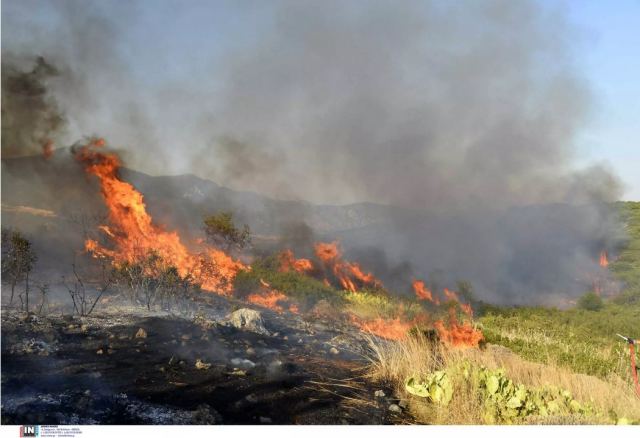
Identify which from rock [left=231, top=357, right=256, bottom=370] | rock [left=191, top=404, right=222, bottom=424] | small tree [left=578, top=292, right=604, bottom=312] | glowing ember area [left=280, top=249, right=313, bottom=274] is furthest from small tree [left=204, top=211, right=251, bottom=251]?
small tree [left=578, top=292, right=604, bottom=312]

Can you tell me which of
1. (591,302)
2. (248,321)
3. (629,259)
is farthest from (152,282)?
(629,259)

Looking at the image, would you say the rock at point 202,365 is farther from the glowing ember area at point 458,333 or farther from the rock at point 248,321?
the glowing ember area at point 458,333

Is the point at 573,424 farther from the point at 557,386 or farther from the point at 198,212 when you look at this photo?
the point at 198,212

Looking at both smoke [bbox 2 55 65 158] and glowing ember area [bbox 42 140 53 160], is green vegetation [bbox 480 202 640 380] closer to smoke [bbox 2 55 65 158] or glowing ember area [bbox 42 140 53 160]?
glowing ember area [bbox 42 140 53 160]

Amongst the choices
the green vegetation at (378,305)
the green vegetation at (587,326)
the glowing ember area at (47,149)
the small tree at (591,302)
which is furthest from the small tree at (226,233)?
the small tree at (591,302)

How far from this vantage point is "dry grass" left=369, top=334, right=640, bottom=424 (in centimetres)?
551

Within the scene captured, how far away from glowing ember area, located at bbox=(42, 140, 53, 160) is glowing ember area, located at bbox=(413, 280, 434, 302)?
834cm

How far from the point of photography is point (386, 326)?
8.27m

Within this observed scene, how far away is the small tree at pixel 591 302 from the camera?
9.36 metres

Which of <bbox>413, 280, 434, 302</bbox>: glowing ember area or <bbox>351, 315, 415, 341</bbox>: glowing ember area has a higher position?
<bbox>413, 280, 434, 302</bbox>: glowing ember area

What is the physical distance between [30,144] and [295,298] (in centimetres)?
631

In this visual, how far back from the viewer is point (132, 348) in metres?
6.59

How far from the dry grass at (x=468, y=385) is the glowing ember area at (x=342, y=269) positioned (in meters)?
2.59

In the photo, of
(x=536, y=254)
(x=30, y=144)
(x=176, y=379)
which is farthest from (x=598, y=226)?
(x=30, y=144)
